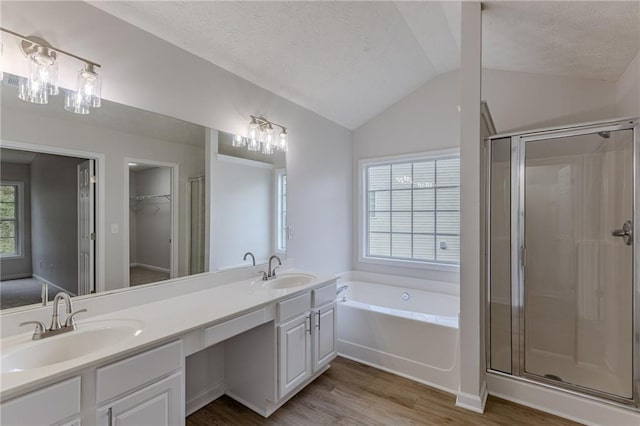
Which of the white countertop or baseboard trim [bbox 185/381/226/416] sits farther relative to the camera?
baseboard trim [bbox 185/381/226/416]

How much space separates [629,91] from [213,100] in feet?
10.8

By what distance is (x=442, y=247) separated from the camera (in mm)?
3582

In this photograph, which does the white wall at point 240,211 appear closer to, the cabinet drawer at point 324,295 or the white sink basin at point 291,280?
the white sink basin at point 291,280

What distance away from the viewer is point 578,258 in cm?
249

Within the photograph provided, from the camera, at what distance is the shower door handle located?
2.11 m

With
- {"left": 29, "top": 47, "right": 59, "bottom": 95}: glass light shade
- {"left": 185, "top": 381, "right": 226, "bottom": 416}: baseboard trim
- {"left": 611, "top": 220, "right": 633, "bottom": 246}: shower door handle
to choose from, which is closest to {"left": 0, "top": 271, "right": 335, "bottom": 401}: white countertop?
{"left": 185, "top": 381, "right": 226, "bottom": 416}: baseboard trim

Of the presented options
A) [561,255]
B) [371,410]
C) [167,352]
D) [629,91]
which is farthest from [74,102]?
[629,91]

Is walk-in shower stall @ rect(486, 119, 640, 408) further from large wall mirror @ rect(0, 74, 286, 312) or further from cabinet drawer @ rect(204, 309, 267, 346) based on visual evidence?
large wall mirror @ rect(0, 74, 286, 312)

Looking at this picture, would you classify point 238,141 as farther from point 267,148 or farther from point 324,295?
point 324,295

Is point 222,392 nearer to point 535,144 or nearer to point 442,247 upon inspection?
point 442,247

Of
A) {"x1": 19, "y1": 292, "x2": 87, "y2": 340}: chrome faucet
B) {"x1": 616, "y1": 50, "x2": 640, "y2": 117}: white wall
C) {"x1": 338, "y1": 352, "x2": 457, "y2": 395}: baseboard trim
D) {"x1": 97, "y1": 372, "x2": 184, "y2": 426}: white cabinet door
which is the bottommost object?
{"x1": 338, "y1": 352, "x2": 457, "y2": 395}: baseboard trim

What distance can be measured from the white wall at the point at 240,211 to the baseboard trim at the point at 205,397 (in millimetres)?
902

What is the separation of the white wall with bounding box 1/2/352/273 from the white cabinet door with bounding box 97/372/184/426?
159 cm

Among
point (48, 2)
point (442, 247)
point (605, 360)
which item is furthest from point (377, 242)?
point (48, 2)
